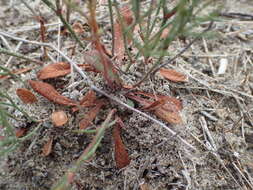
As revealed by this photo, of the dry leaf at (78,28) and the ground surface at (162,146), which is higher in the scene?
the dry leaf at (78,28)

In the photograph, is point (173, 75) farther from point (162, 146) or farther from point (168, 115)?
point (162, 146)

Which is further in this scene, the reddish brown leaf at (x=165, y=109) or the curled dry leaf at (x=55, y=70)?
the curled dry leaf at (x=55, y=70)

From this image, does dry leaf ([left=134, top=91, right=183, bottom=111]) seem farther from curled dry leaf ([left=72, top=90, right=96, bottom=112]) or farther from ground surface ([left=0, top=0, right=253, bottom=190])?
curled dry leaf ([left=72, top=90, right=96, bottom=112])

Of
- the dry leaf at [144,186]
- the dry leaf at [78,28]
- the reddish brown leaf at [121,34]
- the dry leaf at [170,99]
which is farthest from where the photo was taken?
the dry leaf at [78,28]

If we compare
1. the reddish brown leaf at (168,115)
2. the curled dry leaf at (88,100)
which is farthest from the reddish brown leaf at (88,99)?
the reddish brown leaf at (168,115)

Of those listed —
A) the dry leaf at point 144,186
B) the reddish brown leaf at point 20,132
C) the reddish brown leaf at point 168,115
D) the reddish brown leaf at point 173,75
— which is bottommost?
the dry leaf at point 144,186

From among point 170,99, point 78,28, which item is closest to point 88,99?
point 170,99

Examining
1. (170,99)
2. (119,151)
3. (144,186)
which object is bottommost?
(144,186)

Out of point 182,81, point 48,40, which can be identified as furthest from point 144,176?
point 48,40

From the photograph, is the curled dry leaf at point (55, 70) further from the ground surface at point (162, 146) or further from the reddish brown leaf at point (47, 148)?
the reddish brown leaf at point (47, 148)
